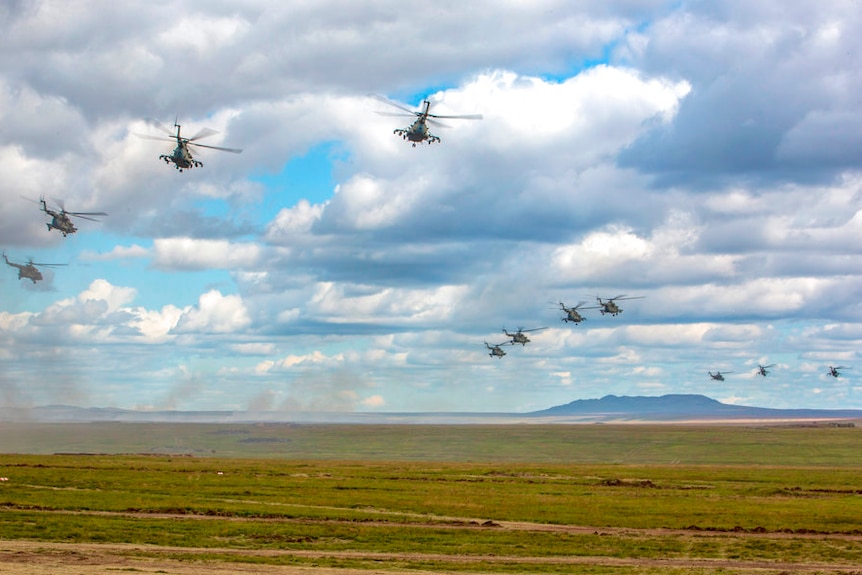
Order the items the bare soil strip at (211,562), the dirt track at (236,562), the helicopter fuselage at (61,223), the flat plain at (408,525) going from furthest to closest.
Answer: the helicopter fuselage at (61,223)
the flat plain at (408,525)
the dirt track at (236,562)
the bare soil strip at (211,562)

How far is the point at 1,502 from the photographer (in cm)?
6066

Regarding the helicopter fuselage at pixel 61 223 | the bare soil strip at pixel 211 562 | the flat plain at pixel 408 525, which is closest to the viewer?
the bare soil strip at pixel 211 562

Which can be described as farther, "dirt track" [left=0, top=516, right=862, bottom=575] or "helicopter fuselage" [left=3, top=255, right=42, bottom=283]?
"helicopter fuselage" [left=3, top=255, right=42, bottom=283]

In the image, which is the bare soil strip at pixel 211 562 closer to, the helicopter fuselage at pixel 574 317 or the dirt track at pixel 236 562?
the dirt track at pixel 236 562

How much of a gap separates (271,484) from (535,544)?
38.2m

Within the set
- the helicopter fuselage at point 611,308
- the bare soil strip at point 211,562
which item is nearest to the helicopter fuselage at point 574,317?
the helicopter fuselage at point 611,308

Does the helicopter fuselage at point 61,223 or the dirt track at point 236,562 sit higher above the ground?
the helicopter fuselage at point 61,223

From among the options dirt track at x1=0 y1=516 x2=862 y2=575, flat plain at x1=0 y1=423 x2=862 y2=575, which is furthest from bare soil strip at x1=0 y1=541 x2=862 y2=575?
flat plain at x1=0 y1=423 x2=862 y2=575

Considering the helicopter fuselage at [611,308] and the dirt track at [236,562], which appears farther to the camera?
the helicopter fuselage at [611,308]

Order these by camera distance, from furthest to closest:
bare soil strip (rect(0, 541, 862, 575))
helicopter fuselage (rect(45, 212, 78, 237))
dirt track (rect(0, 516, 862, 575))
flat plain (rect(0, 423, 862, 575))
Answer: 1. helicopter fuselage (rect(45, 212, 78, 237))
2. flat plain (rect(0, 423, 862, 575))
3. dirt track (rect(0, 516, 862, 575))
4. bare soil strip (rect(0, 541, 862, 575))

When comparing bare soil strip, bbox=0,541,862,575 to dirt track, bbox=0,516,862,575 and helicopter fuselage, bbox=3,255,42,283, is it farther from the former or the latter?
helicopter fuselage, bbox=3,255,42,283

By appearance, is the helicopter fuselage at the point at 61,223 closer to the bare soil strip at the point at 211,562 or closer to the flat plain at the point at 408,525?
the flat plain at the point at 408,525

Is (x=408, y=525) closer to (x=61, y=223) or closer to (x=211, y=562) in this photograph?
(x=211, y=562)

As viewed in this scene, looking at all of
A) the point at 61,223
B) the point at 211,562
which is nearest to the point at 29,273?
the point at 61,223
